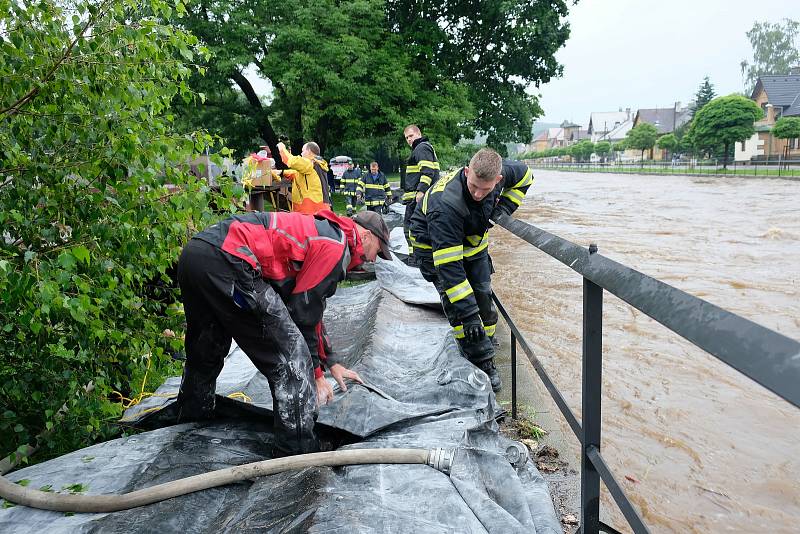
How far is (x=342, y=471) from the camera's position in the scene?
2369mm

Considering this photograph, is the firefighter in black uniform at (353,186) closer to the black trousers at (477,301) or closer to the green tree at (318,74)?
the green tree at (318,74)

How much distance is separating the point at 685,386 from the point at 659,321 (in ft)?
13.4

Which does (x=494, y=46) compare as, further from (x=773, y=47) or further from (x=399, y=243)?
(x=773, y=47)

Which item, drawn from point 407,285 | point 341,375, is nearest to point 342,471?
point 341,375

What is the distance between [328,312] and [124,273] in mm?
2892

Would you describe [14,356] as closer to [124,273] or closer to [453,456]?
[124,273]

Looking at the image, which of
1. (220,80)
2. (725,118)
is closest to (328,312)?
(220,80)

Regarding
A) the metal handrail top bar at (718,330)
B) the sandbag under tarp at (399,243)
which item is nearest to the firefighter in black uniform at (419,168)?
the sandbag under tarp at (399,243)

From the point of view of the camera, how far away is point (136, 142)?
2795mm

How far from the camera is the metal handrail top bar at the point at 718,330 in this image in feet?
2.91

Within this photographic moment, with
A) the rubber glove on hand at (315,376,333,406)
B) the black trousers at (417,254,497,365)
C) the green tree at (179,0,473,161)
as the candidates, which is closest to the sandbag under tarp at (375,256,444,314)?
the black trousers at (417,254,497,365)

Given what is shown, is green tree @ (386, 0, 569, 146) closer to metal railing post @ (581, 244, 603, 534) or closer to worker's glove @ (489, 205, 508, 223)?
worker's glove @ (489, 205, 508, 223)

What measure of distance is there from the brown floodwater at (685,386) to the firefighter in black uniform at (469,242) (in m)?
0.92

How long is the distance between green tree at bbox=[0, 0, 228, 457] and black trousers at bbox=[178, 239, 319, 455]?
33cm
